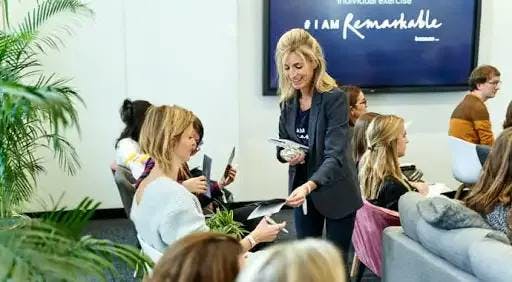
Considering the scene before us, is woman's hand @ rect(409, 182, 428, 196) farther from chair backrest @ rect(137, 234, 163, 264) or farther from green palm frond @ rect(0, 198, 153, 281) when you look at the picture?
green palm frond @ rect(0, 198, 153, 281)

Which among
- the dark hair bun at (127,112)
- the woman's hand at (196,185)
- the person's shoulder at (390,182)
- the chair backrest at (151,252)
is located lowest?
the chair backrest at (151,252)

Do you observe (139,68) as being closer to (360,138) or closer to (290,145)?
(360,138)

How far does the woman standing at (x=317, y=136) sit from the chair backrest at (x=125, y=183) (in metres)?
0.84

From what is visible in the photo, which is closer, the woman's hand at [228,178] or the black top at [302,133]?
the black top at [302,133]

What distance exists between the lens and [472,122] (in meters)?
5.30

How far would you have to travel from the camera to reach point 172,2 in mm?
5398

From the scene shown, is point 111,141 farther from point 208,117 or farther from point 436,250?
point 436,250

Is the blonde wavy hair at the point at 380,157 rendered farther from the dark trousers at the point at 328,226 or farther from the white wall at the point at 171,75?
the white wall at the point at 171,75

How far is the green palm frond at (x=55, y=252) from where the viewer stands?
1507 mm

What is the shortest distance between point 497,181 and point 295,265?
172 centimetres

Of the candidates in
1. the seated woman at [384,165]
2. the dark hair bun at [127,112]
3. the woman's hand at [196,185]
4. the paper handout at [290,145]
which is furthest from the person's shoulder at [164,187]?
the dark hair bun at [127,112]

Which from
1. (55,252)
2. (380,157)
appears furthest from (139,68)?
(55,252)

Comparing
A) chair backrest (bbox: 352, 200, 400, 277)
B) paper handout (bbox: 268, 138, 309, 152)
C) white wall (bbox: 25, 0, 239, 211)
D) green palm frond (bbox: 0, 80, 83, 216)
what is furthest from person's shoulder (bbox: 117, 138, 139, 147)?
white wall (bbox: 25, 0, 239, 211)

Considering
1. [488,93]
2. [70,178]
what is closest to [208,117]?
[70,178]
